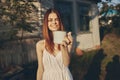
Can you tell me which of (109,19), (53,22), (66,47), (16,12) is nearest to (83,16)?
(109,19)

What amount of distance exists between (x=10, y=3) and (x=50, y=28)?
5.68 meters

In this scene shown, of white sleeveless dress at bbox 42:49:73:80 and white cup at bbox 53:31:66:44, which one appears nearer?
white cup at bbox 53:31:66:44

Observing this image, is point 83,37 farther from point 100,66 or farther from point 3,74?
point 3,74

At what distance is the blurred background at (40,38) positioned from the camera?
8859 mm

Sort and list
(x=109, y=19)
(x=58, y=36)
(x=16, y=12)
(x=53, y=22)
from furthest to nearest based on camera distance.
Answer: (x=109, y=19) < (x=16, y=12) < (x=53, y=22) < (x=58, y=36)

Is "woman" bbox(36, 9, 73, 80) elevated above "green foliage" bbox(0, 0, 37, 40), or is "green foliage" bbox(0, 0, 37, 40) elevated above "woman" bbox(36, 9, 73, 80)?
"green foliage" bbox(0, 0, 37, 40)

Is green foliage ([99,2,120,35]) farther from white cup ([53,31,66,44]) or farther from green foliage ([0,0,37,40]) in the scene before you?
white cup ([53,31,66,44])

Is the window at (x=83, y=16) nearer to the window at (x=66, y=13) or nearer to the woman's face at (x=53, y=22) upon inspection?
the window at (x=66, y=13)

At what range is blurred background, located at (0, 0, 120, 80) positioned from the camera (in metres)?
8.86

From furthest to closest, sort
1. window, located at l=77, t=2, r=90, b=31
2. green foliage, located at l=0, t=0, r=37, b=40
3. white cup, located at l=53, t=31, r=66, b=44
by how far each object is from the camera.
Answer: window, located at l=77, t=2, r=90, b=31 < green foliage, located at l=0, t=0, r=37, b=40 < white cup, located at l=53, t=31, r=66, b=44

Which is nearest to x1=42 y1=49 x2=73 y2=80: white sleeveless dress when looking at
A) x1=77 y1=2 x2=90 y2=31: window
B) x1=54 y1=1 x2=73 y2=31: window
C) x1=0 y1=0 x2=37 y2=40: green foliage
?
x1=0 y1=0 x2=37 y2=40: green foliage

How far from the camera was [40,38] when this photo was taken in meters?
12.3

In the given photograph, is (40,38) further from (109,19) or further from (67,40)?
(109,19)

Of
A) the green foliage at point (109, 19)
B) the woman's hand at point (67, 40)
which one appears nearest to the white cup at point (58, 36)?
→ the woman's hand at point (67, 40)
